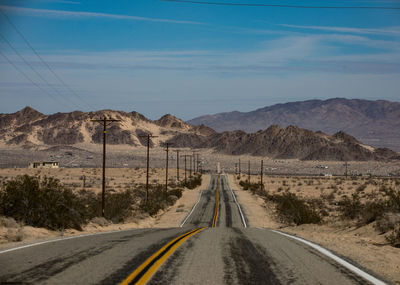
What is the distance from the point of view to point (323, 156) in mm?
192500

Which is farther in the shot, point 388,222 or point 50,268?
point 388,222

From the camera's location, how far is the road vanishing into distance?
7949 millimetres

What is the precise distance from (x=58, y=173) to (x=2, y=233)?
99.0m

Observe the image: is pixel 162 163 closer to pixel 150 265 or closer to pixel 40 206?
pixel 40 206

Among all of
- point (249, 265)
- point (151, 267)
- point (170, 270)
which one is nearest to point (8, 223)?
point (151, 267)

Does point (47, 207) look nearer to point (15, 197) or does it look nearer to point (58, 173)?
point (15, 197)

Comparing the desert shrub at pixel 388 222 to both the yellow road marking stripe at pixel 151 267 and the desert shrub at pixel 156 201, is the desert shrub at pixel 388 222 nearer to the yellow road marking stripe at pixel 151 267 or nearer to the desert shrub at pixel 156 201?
the yellow road marking stripe at pixel 151 267

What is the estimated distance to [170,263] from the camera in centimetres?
925

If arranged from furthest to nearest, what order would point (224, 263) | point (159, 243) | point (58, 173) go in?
point (58, 173) → point (159, 243) → point (224, 263)

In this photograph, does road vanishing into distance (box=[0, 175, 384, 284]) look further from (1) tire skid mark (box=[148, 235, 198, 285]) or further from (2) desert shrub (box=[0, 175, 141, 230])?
(2) desert shrub (box=[0, 175, 141, 230])

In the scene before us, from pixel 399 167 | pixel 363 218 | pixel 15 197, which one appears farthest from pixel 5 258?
pixel 399 167

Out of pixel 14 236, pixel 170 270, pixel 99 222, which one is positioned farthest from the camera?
pixel 99 222

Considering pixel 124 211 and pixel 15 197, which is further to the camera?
pixel 124 211

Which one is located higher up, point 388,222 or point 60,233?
point 388,222
